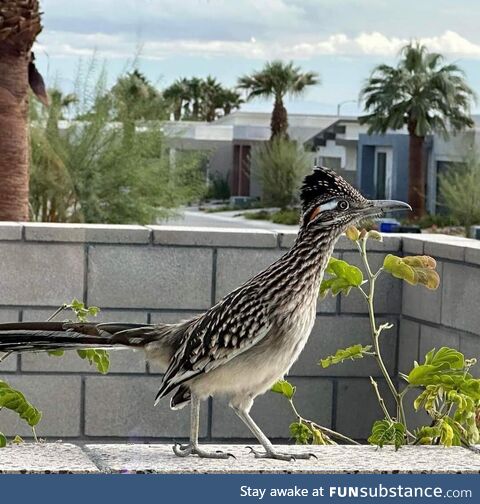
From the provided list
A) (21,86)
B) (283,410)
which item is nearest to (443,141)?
(21,86)

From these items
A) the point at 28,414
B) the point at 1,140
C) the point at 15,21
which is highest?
the point at 15,21

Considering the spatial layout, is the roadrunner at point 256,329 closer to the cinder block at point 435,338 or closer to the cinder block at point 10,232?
the cinder block at point 435,338

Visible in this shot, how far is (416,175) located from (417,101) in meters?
3.04

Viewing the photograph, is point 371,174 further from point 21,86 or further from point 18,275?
point 18,275

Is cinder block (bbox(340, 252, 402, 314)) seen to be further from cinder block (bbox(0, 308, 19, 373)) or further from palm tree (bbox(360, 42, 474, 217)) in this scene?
palm tree (bbox(360, 42, 474, 217))

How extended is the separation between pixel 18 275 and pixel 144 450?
3.89 metres

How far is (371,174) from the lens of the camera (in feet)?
202

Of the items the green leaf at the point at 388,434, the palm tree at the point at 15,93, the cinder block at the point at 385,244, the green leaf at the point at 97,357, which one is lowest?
the green leaf at the point at 388,434

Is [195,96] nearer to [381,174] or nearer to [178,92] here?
[178,92]

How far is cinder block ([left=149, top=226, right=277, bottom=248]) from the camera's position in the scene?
294 inches

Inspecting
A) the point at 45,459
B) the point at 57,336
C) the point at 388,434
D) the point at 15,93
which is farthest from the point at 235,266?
the point at 15,93

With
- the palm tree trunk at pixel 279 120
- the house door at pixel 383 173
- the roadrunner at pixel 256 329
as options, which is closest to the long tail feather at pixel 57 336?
the roadrunner at pixel 256 329

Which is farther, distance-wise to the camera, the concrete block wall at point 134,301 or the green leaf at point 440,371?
the concrete block wall at point 134,301

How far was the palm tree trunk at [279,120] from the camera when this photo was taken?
204 ft
